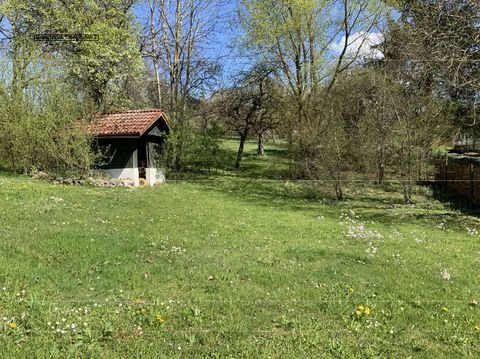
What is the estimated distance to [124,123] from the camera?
64.2 feet

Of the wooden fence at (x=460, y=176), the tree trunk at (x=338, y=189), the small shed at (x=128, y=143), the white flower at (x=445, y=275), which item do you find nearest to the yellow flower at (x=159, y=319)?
the white flower at (x=445, y=275)

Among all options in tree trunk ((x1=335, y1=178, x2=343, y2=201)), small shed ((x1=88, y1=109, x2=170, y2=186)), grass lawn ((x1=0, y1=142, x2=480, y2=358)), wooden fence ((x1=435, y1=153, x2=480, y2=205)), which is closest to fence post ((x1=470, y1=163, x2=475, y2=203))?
wooden fence ((x1=435, y1=153, x2=480, y2=205))

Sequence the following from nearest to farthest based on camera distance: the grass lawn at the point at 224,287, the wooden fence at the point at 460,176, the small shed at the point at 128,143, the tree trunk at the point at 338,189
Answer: the grass lawn at the point at 224,287, the wooden fence at the point at 460,176, the tree trunk at the point at 338,189, the small shed at the point at 128,143

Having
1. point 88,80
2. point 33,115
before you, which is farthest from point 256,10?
point 33,115

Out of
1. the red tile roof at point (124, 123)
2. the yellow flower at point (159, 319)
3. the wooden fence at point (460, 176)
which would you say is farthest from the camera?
the red tile roof at point (124, 123)

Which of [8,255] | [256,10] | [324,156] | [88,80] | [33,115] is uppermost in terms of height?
[256,10]

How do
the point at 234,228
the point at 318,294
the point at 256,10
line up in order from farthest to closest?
the point at 256,10, the point at 234,228, the point at 318,294

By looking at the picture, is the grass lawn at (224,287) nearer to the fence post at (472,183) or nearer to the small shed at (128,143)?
the fence post at (472,183)

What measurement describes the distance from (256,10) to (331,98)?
670cm

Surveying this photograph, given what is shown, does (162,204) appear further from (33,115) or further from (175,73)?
(175,73)

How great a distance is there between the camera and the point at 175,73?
86.0 ft

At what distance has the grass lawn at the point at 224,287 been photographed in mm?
3637

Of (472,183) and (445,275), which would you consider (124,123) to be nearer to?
(472,183)

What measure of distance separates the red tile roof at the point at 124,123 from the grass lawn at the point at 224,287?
28.2ft
